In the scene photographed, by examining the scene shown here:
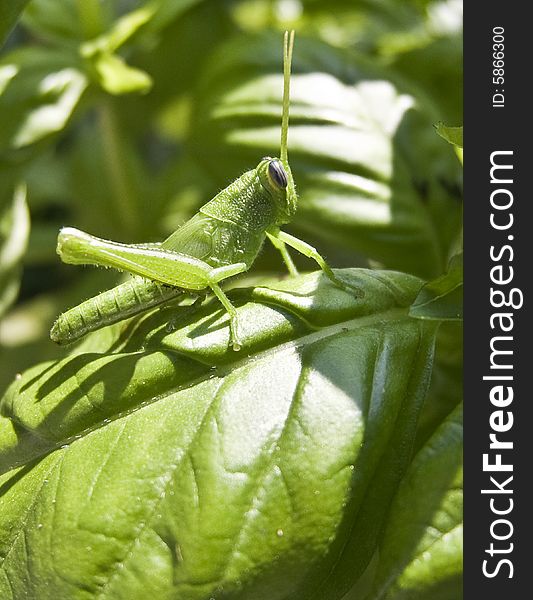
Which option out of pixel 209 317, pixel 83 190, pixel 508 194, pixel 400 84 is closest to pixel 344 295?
A: pixel 209 317

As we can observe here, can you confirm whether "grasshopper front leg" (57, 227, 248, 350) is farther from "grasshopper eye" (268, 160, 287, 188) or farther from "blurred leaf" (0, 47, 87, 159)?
"blurred leaf" (0, 47, 87, 159)

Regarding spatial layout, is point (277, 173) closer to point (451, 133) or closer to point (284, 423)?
point (451, 133)

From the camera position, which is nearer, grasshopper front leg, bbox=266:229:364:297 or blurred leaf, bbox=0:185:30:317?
grasshopper front leg, bbox=266:229:364:297

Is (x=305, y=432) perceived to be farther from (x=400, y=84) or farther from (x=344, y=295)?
(x=400, y=84)

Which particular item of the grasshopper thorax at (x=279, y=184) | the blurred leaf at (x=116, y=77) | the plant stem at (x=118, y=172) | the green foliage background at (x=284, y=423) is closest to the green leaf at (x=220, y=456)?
the green foliage background at (x=284, y=423)

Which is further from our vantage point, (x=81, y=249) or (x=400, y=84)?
(x=400, y=84)

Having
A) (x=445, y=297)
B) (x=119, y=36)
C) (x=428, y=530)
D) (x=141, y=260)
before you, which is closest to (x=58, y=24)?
(x=119, y=36)

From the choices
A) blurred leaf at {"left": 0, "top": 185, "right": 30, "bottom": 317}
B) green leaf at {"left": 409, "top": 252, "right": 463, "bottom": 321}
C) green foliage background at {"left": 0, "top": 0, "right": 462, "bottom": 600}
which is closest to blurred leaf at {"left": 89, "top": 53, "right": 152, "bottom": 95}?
green foliage background at {"left": 0, "top": 0, "right": 462, "bottom": 600}

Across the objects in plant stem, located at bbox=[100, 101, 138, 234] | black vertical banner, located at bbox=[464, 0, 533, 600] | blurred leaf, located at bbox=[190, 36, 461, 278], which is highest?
plant stem, located at bbox=[100, 101, 138, 234]
